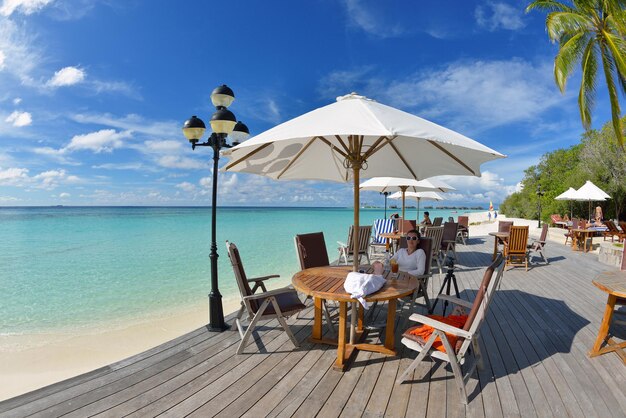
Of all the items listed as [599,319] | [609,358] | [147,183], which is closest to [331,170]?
[609,358]

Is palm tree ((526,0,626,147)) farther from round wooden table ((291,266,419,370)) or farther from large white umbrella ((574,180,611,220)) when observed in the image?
round wooden table ((291,266,419,370))

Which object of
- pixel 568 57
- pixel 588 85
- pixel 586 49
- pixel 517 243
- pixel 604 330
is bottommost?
pixel 604 330

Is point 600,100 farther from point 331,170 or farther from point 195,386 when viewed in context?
point 195,386

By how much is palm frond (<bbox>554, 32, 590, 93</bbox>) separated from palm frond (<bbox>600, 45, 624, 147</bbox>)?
59cm

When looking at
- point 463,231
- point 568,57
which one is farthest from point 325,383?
point 568,57

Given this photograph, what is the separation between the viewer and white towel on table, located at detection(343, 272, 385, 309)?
2689 millimetres

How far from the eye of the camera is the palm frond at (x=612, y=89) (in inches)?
380

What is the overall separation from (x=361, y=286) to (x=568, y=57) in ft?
41.2

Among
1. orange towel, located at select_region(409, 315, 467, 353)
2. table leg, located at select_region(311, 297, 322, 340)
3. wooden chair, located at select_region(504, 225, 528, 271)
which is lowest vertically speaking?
table leg, located at select_region(311, 297, 322, 340)

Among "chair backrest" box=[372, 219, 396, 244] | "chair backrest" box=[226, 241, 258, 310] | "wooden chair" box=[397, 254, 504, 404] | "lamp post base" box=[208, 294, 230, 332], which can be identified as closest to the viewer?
"wooden chair" box=[397, 254, 504, 404]

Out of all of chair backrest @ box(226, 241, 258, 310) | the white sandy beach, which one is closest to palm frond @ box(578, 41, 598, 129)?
the white sandy beach

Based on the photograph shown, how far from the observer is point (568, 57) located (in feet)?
34.9

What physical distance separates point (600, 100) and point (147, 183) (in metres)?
68.9

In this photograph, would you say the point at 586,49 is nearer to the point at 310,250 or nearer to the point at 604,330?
the point at 604,330
